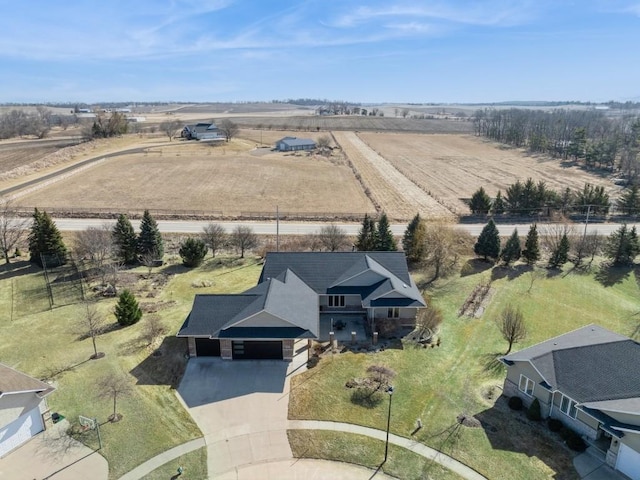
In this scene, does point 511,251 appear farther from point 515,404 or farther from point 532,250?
point 515,404

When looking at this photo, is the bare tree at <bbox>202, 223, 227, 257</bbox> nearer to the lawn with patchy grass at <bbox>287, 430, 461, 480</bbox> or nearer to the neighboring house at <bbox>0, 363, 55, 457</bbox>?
the neighboring house at <bbox>0, 363, 55, 457</bbox>

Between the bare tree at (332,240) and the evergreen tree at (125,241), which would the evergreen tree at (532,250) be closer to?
the bare tree at (332,240)

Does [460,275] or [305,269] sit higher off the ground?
[305,269]

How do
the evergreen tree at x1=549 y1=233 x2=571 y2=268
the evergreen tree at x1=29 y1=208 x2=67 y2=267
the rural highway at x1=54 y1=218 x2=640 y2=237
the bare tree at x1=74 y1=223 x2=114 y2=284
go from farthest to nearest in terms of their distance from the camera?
1. the rural highway at x1=54 y1=218 x2=640 y2=237
2. the evergreen tree at x1=549 y1=233 x2=571 y2=268
3. the bare tree at x1=74 y1=223 x2=114 y2=284
4. the evergreen tree at x1=29 y1=208 x2=67 y2=267

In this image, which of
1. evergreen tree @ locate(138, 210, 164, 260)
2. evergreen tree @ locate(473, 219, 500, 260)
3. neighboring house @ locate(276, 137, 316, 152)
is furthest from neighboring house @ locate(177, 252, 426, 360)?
neighboring house @ locate(276, 137, 316, 152)

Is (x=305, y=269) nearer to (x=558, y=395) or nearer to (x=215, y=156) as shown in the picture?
(x=558, y=395)

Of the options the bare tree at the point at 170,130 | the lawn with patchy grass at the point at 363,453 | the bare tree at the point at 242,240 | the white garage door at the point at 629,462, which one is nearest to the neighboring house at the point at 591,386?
the white garage door at the point at 629,462

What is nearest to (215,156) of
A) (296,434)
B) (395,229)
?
(395,229)
